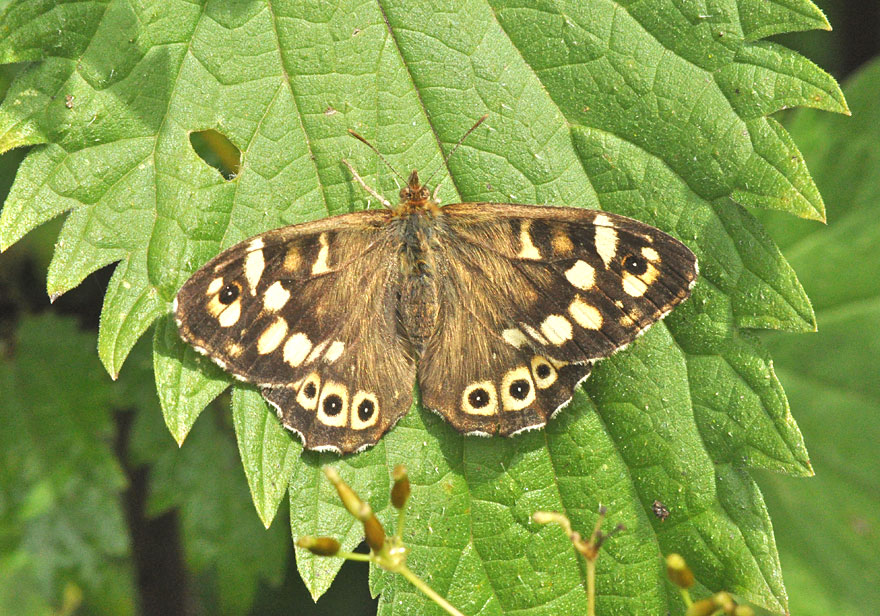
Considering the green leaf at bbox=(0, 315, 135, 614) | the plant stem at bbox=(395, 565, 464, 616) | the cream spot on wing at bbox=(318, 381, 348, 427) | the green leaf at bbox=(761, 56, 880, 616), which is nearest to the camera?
the plant stem at bbox=(395, 565, 464, 616)

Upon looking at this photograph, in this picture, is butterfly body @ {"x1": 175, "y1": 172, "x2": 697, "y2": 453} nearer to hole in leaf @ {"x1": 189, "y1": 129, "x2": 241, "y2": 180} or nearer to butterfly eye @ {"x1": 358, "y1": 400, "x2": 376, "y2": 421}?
butterfly eye @ {"x1": 358, "y1": 400, "x2": 376, "y2": 421}

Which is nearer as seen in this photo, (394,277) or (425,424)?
(425,424)

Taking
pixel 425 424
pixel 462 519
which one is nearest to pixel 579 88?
pixel 425 424

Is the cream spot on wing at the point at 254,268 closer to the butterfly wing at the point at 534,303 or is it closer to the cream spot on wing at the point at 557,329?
the butterfly wing at the point at 534,303

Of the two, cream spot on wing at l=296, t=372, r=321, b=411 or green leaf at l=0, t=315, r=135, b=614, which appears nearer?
cream spot on wing at l=296, t=372, r=321, b=411

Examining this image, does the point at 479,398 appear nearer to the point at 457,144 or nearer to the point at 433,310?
the point at 433,310

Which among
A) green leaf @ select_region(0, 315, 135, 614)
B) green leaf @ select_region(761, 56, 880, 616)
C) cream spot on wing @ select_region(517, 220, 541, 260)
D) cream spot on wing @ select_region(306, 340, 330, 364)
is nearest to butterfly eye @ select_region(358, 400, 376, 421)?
cream spot on wing @ select_region(306, 340, 330, 364)

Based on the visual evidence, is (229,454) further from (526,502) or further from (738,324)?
(738,324)

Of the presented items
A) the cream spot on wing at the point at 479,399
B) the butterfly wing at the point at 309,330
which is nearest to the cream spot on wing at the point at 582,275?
the cream spot on wing at the point at 479,399
